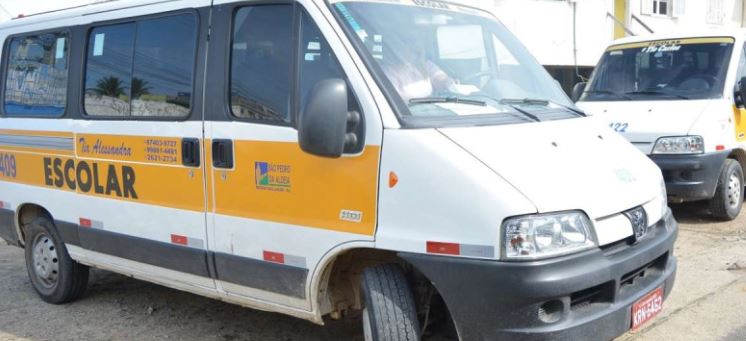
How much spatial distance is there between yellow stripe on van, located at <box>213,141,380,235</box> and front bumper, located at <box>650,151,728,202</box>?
4942 millimetres

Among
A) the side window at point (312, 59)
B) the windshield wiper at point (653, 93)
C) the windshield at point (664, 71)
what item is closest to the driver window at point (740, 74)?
the windshield at point (664, 71)

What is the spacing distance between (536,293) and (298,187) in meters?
1.37

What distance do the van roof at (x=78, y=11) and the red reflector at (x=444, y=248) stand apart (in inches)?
99.2

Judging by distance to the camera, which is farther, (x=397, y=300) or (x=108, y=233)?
(x=108, y=233)

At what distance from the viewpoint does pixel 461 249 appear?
3.37 m

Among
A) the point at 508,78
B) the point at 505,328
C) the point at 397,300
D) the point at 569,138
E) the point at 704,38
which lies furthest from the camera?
the point at 704,38

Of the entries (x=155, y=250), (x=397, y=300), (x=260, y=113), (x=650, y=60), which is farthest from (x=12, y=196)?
(x=650, y=60)

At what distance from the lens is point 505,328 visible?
131 inches

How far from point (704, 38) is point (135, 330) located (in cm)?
680

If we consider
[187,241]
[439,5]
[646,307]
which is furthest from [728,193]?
[187,241]

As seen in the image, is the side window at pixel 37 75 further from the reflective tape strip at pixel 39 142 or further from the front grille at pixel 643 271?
the front grille at pixel 643 271

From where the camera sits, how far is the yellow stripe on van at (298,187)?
3.67 meters

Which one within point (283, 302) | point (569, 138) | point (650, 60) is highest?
point (650, 60)

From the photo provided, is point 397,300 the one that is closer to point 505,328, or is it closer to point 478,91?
point 505,328
